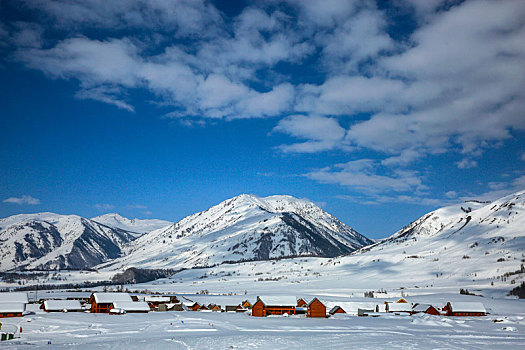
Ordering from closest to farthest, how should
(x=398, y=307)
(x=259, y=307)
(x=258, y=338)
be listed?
(x=258, y=338) < (x=259, y=307) < (x=398, y=307)

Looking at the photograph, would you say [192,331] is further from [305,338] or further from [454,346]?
[454,346]

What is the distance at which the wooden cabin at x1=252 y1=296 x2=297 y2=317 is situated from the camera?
9875 centimetres

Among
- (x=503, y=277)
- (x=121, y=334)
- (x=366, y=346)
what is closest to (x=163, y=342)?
(x=121, y=334)

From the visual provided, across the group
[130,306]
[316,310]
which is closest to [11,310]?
[130,306]

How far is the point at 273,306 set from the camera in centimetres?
9919

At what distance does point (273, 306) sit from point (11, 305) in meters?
59.6

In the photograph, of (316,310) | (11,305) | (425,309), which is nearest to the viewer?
(11,305)

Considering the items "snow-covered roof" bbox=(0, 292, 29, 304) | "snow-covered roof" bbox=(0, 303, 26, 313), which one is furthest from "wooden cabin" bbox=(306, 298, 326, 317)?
"snow-covered roof" bbox=(0, 292, 29, 304)

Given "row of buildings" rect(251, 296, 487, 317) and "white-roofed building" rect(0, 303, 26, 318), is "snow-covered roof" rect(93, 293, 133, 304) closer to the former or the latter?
"white-roofed building" rect(0, 303, 26, 318)

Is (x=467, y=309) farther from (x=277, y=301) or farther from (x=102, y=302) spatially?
(x=102, y=302)

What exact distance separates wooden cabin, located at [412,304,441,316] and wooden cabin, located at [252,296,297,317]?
111 ft

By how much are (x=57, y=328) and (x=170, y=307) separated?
6274 centimetres

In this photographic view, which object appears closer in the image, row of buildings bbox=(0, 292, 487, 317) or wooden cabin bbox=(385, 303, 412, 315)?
row of buildings bbox=(0, 292, 487, 317)

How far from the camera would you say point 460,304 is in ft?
325
